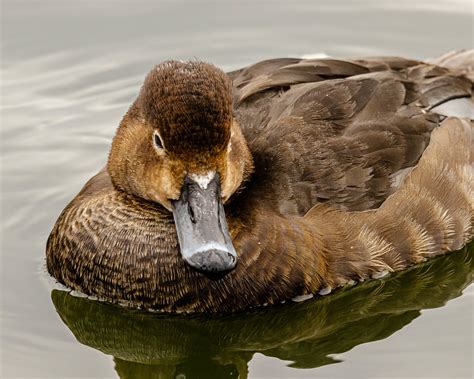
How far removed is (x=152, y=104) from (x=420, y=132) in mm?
1997

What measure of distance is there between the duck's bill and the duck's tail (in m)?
0.89

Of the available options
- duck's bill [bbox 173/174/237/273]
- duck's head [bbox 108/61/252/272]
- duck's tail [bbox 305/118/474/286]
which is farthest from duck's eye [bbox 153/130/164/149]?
duck's tail [bbox 305/118/474/286]

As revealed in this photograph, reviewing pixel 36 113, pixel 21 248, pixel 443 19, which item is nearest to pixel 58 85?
pixel 36 113

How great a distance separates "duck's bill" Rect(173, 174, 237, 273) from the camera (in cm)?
664

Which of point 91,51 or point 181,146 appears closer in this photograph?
point 181,146

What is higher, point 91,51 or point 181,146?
point 181,146

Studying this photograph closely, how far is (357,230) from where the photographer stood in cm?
763

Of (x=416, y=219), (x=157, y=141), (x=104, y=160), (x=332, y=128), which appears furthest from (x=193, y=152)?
(x=104, y=160)

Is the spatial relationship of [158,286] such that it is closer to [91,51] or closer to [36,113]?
[36,113]

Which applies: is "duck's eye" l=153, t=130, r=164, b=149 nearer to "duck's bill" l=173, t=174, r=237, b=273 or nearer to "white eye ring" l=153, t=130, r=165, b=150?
"white eye ring" l=153, t=130, r=165, b=150

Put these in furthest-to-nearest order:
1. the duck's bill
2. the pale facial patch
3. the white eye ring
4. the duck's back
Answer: the duck's back, the white eye ring, the pale facial patch, the duck's bill

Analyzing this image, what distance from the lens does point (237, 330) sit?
7445 mm

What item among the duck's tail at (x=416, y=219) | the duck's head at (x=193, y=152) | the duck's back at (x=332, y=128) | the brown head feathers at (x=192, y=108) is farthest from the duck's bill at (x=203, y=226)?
the duck's tail at (x=416, y=219)

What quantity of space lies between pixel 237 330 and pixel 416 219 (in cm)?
140
